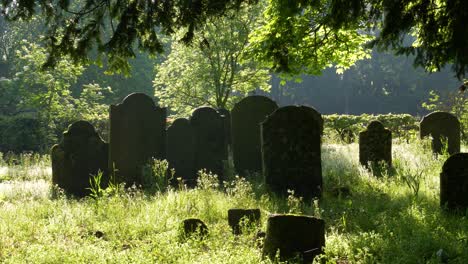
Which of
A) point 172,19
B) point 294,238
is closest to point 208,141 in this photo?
point 172,19

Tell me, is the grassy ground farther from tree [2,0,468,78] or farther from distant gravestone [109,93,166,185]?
tree [2,0,468,78]

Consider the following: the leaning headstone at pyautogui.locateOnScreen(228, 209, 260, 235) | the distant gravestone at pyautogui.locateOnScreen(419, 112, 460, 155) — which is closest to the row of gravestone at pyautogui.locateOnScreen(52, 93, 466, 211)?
the distant gravestone at pyautogui.locateOnScreen(419, 112, 460, 155)

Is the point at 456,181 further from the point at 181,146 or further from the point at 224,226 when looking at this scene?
the point at 181,146

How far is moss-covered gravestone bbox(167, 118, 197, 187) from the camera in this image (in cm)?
1319

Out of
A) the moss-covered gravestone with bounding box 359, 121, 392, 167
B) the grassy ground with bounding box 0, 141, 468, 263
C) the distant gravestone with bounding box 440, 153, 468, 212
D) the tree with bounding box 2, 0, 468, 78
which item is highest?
the tree with bounding box 2, 0, 468, 78

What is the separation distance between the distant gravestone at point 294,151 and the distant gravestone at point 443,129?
6.53 m

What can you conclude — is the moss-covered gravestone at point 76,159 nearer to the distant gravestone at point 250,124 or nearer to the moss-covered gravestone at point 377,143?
the distant gravestone at point 250,124

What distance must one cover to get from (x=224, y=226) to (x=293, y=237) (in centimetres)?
212

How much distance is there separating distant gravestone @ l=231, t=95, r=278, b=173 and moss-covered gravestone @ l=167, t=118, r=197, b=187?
4.80 ft

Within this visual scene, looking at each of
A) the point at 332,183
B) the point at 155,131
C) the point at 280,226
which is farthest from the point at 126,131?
the point at 280,226

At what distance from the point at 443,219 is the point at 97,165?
26.6 ft

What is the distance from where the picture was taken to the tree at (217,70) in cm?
2312

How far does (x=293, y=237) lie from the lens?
522cm

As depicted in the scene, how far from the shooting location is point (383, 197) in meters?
8.52
